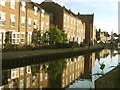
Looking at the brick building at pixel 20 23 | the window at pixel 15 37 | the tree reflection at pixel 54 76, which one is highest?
the brick building at pixel 20 23

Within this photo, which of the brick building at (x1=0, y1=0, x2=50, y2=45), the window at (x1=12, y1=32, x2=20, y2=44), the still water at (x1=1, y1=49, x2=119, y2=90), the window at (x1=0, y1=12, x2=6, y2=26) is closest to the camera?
the still water at (x1=1, y1=49, x2=119, y2=90)

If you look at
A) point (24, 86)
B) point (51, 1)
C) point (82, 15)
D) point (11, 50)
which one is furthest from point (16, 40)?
point (82, 15)

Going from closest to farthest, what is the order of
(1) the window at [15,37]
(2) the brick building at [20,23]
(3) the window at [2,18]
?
(3) the window at [2,18]
(2) the brick building at [20,23]
(1) the window at [15,37]

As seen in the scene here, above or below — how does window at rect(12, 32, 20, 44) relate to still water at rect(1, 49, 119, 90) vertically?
above

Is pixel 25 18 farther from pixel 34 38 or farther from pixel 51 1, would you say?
pixel 51 1

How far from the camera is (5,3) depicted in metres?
24.8

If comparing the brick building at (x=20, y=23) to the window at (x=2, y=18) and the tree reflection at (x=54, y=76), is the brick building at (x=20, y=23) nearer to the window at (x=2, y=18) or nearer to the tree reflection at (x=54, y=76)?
the window at (x=2, y=18)

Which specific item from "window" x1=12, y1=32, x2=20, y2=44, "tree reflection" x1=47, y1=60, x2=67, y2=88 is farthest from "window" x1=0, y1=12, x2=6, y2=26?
"tree reflection" x1=47, y1=60, x2=67, y2=88

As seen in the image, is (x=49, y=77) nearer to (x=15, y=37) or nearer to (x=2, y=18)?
(x=2, y=18)

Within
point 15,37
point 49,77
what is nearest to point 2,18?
point 15,37

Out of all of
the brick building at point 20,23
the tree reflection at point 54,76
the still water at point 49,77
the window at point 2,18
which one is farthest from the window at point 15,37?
the tree reflection at point 54,76

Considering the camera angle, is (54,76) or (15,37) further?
(15,37)

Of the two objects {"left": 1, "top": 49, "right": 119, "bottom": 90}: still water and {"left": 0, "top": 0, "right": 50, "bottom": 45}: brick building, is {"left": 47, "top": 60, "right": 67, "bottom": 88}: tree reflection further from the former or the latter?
{"left": 0, "top": 0, "right": 50, "bottom": 45}: brick building

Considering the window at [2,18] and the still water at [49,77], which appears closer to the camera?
the still water at [49,77]
